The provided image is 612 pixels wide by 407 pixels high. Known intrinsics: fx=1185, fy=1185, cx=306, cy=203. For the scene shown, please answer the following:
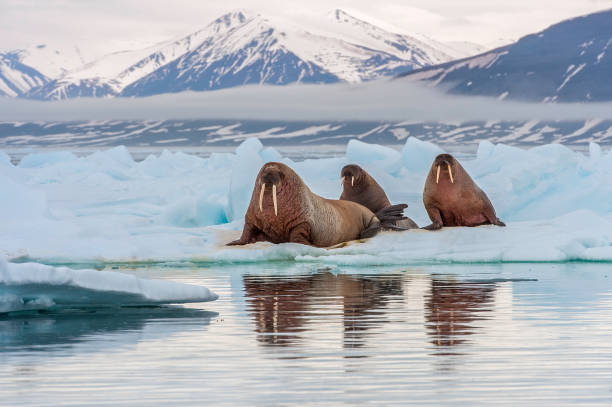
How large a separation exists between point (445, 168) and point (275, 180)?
8.80 ft

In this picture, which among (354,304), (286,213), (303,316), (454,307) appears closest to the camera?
(303,316)

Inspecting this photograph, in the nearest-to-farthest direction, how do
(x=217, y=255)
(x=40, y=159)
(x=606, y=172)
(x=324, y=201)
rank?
(x=217, y=255)
(x=324, y=201)
(x=606, y=172)
(x=40, y=159)

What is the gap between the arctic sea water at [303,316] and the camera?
18.6 feet

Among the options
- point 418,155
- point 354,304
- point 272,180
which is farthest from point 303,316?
point 418,155

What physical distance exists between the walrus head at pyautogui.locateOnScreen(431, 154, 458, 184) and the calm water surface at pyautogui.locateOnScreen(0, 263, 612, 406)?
5046mm

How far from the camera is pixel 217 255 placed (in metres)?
13.3

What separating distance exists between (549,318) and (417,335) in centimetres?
135

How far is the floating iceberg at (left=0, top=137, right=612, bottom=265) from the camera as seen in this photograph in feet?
44.3

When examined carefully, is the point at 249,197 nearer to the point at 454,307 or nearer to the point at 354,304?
the point at 354,304

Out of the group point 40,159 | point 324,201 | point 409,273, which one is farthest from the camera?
point 40,159

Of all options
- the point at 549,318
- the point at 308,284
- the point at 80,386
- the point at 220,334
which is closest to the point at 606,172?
the point at 308,284

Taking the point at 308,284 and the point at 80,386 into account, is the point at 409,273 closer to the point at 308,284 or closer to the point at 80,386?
the point at 308,284

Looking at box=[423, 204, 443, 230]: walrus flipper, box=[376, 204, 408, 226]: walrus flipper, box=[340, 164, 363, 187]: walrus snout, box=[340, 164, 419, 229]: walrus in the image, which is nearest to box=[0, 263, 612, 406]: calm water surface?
box=[423, 204, 443, 230]: walrus flipper

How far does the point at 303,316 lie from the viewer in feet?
27.1
